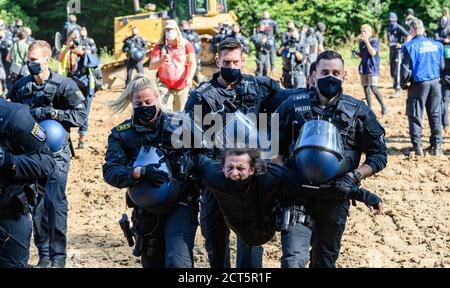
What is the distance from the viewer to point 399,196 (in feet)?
35.6

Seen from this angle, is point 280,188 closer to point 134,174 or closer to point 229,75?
point 134,174

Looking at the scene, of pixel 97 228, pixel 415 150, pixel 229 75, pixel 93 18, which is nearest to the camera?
pixel 229 75

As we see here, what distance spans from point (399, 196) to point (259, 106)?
4465 mm

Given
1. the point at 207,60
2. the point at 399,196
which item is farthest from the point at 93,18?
the point at 399,196

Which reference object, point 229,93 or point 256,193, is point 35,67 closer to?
point 229,93

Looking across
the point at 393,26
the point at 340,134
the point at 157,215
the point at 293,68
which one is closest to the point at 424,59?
the point at 293,68

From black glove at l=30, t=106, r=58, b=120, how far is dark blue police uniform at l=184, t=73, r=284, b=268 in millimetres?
1308

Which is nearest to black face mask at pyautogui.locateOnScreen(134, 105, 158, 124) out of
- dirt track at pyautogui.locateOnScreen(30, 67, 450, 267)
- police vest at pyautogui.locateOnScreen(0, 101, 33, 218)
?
police vest at pyautogui.locateOnScreen(0, 101, 33, 218)

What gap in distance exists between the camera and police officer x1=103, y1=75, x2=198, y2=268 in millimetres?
5723

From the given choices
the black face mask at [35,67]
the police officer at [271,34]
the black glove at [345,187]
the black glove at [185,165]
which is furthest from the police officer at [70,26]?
the black glove at [345,187]

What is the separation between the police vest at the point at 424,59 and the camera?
13250mm

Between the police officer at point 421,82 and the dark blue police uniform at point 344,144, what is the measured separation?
746cm

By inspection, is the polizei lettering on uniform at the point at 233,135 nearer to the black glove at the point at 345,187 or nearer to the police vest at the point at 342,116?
the police vest at the point at 342,116

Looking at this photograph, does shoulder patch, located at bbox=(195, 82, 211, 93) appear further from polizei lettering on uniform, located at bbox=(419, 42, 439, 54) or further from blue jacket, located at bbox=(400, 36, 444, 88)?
polizei lettering on uniform, located at bbox=(419, 42, 439, 54)
